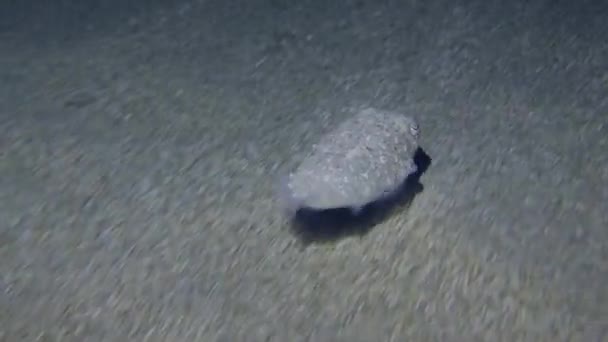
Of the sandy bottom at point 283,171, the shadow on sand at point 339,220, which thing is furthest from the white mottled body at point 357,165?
the sandy bottom at point 283,171

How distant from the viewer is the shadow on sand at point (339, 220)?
2.94 metres

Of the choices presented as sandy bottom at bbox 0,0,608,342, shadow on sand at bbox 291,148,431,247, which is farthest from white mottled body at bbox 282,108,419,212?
sandy bottom at bbox 0,0,608,342

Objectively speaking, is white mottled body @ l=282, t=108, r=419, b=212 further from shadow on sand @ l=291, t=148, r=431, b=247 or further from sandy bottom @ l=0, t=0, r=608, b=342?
sandy bottom @ l=0, t=0, r=608, b=342

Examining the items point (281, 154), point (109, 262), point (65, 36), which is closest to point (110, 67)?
point (65, 36)

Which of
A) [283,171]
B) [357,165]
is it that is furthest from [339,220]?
[283,171]

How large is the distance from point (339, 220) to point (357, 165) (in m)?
0.37

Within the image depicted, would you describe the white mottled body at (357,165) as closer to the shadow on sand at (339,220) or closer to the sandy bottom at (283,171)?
the shadow on sand at (339,220)

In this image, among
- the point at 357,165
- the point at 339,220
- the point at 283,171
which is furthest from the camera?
the point at 283,171

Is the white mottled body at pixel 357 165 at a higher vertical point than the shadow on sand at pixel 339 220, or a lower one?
higher

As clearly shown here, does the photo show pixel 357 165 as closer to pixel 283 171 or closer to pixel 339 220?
pixel 339 220

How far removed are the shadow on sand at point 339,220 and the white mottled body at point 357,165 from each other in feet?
0.24

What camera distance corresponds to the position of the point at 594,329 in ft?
8.27

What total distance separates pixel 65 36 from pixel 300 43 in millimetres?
2220

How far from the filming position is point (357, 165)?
279 cm
